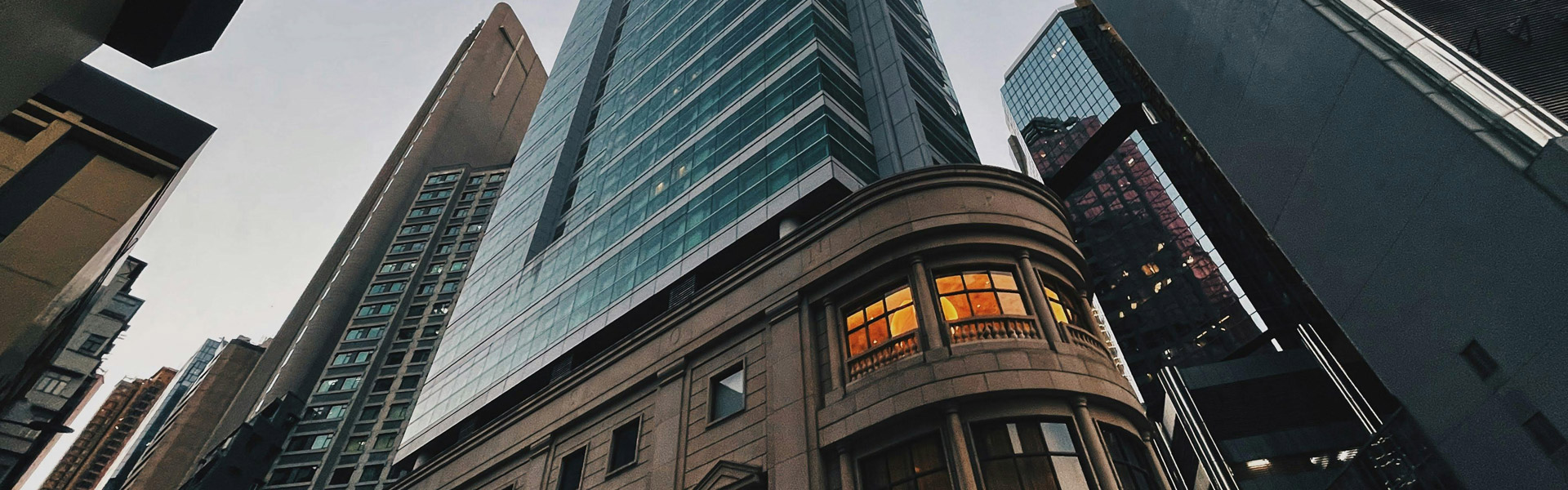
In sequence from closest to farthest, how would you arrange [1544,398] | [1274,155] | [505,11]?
[1544,398] → [1274,155] → [505,11]

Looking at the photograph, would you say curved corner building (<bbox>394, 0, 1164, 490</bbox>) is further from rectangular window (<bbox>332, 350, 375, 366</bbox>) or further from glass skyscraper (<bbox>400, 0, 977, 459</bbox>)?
rectangular window (<bbox>332, 350, 375, 366</bbox>)

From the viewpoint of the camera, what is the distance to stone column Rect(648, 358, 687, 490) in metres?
17.1

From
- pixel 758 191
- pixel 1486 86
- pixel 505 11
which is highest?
pixel 505 11

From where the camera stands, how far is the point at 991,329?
14562 mm

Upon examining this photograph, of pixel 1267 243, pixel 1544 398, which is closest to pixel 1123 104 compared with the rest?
pixel 1267 243

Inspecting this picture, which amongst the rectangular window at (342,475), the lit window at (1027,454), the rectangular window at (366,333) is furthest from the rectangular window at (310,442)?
the lit window at (1027,454)

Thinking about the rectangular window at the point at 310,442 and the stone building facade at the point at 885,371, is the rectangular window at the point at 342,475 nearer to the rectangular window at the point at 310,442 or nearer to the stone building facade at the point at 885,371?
the rectangular window at the point at 310,442

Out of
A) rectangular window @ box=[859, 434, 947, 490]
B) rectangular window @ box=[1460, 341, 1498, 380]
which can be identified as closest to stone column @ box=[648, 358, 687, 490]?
rectangular window @ box=[859, 434, 947, 490]

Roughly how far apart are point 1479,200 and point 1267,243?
92.2 feet

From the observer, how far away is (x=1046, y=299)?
1563 cm

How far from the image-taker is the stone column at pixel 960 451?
476 inches

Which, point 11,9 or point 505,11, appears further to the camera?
point 505,11

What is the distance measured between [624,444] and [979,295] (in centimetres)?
1144

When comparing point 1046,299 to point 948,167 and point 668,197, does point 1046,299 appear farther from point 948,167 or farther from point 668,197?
point 668,197
